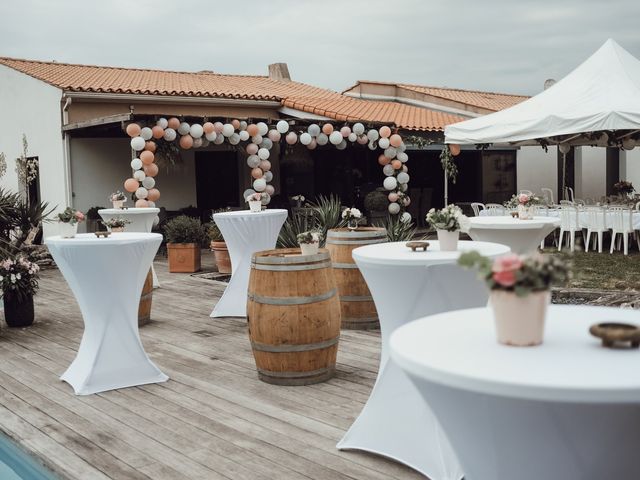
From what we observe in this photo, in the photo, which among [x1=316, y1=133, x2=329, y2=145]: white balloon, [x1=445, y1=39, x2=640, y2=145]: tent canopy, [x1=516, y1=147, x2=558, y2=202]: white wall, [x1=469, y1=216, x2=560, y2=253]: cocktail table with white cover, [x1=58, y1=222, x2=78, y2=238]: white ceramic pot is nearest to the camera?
[x1=58, y1=222, x2=78, y2=238]: white ceramic pot

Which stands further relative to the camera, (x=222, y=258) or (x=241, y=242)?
(x=222, y=258)

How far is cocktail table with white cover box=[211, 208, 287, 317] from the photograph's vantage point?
301 inches

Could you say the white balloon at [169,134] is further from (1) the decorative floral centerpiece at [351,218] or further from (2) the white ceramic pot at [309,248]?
(2) the white ceramic pot at [309,248]

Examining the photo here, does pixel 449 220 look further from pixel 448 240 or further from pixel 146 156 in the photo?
pixel 146 156

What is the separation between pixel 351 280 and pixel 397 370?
3122mm

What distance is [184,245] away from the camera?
38.3 ft

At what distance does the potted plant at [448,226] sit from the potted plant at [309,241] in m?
1.44

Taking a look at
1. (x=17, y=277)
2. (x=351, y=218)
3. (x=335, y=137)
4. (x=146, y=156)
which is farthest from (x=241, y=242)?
(x=335, y=137)

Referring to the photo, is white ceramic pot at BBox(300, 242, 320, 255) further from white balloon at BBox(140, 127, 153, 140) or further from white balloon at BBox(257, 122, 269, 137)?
white balloon at BBox(257, 122, 269, 137)

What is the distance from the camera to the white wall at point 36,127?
15.9 metres

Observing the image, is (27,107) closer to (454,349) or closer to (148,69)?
(148,69)

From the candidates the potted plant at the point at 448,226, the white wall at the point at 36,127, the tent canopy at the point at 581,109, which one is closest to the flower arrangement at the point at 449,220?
the potted plant at the point at 448,226

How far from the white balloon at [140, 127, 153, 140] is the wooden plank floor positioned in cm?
601

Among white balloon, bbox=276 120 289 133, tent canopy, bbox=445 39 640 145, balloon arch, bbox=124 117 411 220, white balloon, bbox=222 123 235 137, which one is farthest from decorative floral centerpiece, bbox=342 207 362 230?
white balloon, bbox=276 120 289 133
